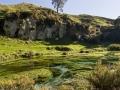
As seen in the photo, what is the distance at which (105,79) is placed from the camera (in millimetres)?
32812


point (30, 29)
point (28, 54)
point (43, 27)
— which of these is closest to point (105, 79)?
point (28, 54)

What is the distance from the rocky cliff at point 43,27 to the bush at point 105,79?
445ft

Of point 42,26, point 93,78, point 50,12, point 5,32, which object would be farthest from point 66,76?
point 50,12

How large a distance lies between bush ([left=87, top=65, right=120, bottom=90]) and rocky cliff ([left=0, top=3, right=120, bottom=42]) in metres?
136

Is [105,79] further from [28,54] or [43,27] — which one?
[43,27]

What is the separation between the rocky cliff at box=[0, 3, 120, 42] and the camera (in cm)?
17100

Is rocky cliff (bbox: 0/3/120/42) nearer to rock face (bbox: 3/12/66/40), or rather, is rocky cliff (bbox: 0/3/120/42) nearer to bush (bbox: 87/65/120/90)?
rock face (bbox: 3/12/66/40)

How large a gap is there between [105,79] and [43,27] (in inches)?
5962

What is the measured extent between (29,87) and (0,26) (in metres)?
138

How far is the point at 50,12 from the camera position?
7662 inches

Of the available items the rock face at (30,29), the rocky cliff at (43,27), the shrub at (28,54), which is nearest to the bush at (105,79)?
the shrub at (28,54)

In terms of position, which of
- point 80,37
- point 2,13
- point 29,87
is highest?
point 29,87

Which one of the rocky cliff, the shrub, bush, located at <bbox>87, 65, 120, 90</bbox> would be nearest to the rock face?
the rocky cliff

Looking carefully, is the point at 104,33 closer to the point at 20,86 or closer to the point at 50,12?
the point at 50,12
